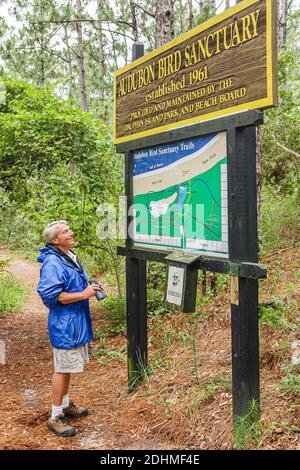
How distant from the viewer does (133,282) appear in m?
4.81

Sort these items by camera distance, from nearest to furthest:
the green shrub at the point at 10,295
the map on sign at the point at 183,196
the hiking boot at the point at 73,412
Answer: the map on sign at the point at 183,196, the hiking boot at the point at 73,412, the green shrub at the point at 10,295

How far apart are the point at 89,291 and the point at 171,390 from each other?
130 cm

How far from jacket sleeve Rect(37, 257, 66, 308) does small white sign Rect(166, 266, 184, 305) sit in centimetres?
93

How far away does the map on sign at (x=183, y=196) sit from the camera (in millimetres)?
3553

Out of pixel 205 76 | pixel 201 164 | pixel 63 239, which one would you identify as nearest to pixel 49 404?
pixel 63 239

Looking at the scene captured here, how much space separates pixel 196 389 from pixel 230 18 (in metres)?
3.11

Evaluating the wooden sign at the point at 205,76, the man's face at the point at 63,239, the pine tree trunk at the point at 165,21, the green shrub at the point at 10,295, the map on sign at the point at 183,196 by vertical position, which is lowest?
the green shrub at the point at 10,295

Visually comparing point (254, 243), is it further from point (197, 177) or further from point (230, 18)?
point (230, 18)

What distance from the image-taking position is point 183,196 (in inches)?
157

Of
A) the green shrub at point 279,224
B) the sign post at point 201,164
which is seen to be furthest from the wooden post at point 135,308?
the green shrub at point 279,224

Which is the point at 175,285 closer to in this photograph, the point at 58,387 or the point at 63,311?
the point at 63,311

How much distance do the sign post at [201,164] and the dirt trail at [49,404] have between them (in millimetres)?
458

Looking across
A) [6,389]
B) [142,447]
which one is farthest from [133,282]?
[6,389]

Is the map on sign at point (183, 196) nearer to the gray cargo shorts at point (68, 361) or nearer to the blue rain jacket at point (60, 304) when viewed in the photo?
the blue rain jacket at point (60, 304)
